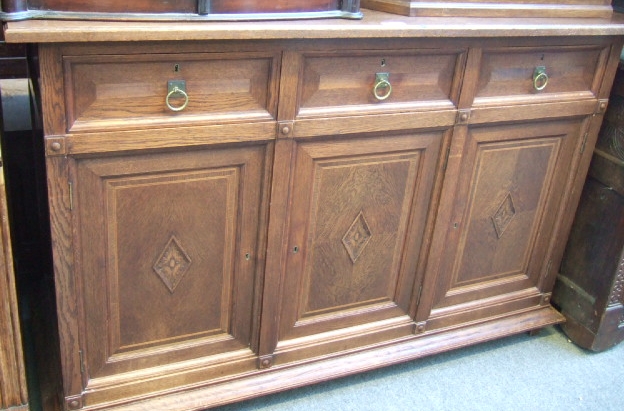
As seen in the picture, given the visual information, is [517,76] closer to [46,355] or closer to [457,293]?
[457,293]

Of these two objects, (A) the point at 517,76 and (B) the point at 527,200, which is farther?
(B) the point at 527,200

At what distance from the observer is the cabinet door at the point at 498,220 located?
1.80 meters

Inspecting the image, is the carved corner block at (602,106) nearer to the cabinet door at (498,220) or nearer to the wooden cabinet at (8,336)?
the cabinet door at (498,220)

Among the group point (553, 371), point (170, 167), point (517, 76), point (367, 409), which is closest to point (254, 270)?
point (170, 167)

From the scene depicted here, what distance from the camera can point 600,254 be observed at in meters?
2.05

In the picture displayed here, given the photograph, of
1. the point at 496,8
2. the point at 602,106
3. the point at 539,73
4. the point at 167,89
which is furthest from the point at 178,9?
the point at 602,106

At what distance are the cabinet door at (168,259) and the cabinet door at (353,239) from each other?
11 cm

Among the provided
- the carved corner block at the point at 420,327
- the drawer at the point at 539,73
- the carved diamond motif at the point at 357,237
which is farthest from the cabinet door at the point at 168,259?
the drawer at the point at 539,73

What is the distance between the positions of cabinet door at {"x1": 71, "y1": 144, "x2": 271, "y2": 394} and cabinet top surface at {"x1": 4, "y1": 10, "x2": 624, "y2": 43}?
0.85 ft

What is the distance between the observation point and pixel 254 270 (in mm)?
1631

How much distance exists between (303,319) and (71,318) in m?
0.58

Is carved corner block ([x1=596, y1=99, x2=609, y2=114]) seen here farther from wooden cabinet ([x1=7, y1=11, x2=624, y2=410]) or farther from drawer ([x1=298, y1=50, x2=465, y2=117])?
drawer ([x1=298, y1=50, x2=465, y2=117])

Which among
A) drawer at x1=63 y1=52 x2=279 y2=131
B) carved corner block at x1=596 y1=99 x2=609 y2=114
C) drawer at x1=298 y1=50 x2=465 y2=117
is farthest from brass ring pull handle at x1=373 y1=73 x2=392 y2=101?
carved corner block at x1=596 y1=99 x2=609 y2=114

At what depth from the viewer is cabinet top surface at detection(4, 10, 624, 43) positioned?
1179 mm
